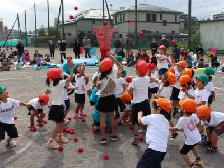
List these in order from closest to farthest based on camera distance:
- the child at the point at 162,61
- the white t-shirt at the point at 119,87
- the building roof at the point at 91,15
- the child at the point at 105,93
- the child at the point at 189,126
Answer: the child at the point at 189,126 → the child at the point at 105,93 → the white t-shirt at the point at 119,87 → the child at the point at 162,61 → the building roof at the point at 91,15

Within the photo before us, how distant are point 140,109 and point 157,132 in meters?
2.22

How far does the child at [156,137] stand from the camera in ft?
17.0

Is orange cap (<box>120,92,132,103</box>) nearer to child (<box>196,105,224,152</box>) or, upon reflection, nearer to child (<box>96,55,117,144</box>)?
child (<box>96,55,117,144</box>)

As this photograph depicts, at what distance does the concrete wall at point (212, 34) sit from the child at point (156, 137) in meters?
35.3

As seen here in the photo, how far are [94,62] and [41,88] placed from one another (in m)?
10.7

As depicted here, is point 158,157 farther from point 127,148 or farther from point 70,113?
point 70,113

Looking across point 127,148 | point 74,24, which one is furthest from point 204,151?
point 74,24

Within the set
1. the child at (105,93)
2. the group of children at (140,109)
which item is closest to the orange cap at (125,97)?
the group of children at (140,109)

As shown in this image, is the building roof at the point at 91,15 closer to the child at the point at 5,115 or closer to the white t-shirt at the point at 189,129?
the child at the point at 5,115

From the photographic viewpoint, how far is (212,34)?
40.1 m

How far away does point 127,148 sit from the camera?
7395mm

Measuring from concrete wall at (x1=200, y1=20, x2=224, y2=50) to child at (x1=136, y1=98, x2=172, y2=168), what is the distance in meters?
35.3

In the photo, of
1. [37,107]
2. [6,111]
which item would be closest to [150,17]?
[37,107]

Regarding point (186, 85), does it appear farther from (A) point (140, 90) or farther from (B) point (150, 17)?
(B) point (150, 17)
